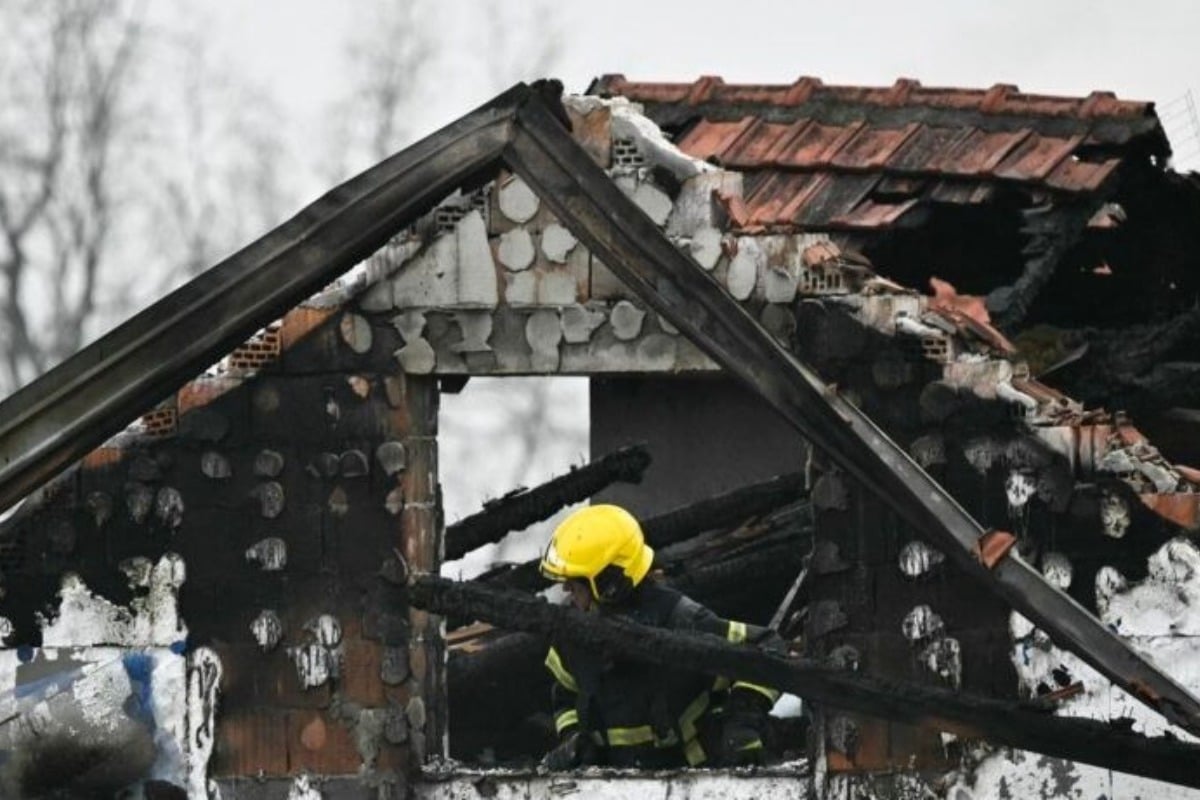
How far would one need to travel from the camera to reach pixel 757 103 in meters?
17.2

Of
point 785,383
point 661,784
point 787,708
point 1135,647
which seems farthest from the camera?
point 787,708

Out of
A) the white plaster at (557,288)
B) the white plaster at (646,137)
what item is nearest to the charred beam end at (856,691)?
the white plaster at (557,288)

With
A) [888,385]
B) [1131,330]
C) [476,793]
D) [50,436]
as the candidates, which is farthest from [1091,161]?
[50,436]

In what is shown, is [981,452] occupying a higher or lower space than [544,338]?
lower

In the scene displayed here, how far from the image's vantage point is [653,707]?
Result: 563 inches

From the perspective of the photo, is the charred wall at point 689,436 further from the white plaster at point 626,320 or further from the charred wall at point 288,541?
the charred wall at point 288,541

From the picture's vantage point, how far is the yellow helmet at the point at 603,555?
46.1 ft

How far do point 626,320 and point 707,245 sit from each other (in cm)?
43

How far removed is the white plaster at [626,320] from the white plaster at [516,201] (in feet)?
1.65

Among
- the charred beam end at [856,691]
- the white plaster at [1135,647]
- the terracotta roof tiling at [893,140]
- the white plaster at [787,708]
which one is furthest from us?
the terracotta roof tiling at [893,140]

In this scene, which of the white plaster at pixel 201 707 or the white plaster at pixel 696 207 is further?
the white plaster at pixel 201 707

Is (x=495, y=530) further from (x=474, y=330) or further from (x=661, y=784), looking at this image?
(x=661, y=784)

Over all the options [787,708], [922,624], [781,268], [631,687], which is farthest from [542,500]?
[922,624]

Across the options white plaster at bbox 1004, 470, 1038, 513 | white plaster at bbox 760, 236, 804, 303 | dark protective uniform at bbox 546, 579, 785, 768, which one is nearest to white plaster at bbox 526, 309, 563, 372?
white plaster at bbox 760, 236, 804, 303
